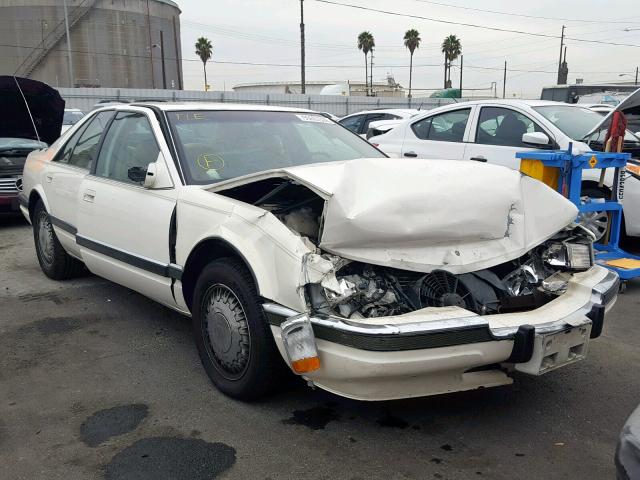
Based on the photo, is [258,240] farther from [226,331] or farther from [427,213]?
[427,213]

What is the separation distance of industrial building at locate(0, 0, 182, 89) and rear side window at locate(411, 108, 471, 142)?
40.3 metres

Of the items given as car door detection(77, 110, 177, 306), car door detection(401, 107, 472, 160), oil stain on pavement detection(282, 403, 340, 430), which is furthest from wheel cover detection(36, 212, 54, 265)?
car door detection(401, 107, 472, 160)

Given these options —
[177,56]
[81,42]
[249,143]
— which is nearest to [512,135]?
[249,143]

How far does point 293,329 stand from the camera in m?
2.62

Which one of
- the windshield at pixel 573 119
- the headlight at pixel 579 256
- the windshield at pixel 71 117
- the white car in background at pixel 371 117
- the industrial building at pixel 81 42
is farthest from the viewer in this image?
the industrial building at pixel 81 42

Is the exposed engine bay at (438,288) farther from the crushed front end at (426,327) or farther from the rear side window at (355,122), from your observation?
the rear side window at (355,122)

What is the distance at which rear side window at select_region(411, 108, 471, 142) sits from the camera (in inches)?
287

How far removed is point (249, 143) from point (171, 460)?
2153mm

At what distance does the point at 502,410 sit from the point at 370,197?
1346mm

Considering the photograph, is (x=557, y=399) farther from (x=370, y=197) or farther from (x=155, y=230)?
(x=155, y=230)

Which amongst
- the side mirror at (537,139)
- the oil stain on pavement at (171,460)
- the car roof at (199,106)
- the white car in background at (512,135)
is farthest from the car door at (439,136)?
the oil stain on pavement at (171,460)

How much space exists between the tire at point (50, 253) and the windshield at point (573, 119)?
507cm

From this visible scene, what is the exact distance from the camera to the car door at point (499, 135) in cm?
665

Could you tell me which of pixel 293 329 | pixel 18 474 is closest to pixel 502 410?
pixel 293 329
